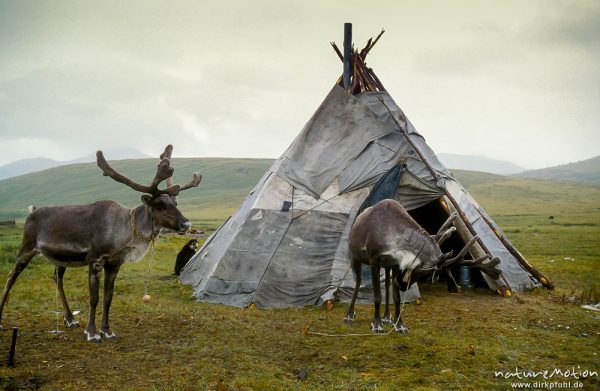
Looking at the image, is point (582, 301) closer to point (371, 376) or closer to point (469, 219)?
point (469, 219)

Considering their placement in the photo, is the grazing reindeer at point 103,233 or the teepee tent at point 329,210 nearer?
the grazing reindeer at point 103,233

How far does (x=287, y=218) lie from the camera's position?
13727 millimetres

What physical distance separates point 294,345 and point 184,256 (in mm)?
9276

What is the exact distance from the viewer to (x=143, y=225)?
916cm

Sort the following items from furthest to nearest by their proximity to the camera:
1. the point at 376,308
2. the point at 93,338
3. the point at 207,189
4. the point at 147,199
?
the point at 207,189
the point at 376,308
the point at 147,199
the point at 93,338

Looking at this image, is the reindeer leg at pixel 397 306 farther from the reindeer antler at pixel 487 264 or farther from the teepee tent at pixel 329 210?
the teepee tent at pixel 329 210

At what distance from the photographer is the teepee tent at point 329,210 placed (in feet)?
41.9

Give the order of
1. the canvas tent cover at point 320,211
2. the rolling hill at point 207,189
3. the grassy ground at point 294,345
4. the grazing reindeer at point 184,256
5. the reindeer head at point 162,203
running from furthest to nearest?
the rolling hill at point 207,189
the grazing reindeer at point 184,256
the canvas tent cover at point 320,211
the reindeer head at point 162,203
the grassy ground at point 294,345

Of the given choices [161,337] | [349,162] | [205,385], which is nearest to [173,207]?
[161,337]

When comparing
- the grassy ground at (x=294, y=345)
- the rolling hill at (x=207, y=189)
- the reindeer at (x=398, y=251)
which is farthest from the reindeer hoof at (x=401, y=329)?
the rolling hill at (x=207, y=189)

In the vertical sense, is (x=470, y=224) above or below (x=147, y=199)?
below

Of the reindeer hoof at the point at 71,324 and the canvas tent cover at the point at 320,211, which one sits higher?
the canvas tent cover at the point at 320,211

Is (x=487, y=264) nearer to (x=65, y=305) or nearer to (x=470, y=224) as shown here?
(x=470, y=224)

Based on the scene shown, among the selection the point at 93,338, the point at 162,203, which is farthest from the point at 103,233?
the point at 93,338
